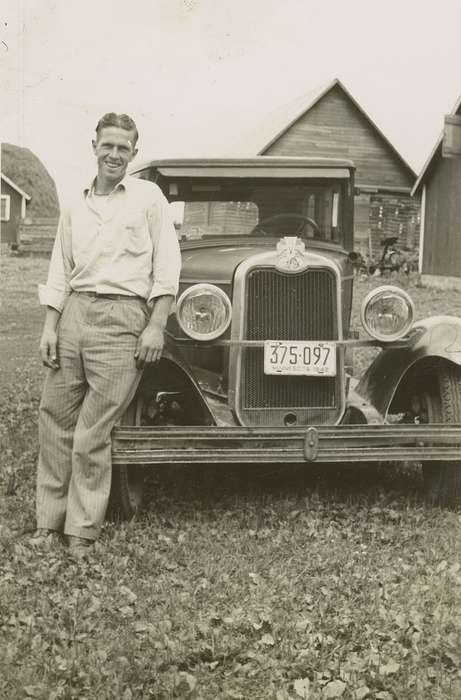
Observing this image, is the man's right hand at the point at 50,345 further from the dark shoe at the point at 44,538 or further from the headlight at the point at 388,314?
the headlight at the point at 388,314

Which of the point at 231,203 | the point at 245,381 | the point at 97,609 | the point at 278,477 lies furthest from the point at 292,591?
the point at 231,203

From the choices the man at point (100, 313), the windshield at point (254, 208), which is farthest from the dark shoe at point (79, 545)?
the windshield at point (254, 208)

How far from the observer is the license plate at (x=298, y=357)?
184 inches

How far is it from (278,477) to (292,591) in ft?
6.32

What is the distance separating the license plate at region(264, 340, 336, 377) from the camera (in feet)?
15.3

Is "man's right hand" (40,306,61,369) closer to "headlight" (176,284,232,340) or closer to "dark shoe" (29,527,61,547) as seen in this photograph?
"headlight" (176,284,232,340)

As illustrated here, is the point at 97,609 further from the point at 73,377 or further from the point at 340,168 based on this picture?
the point at 340,168

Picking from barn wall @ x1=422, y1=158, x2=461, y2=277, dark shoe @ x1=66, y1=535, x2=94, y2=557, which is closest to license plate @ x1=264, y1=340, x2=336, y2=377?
dark shoe @ x1=66, y1=535, x2=94, y2=557

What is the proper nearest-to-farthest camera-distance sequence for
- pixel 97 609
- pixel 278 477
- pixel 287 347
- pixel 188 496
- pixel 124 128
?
pixel 97 609
pixel 124 128
pixel 287 347
pixel 188 496
pixel 278 477

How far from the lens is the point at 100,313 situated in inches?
163

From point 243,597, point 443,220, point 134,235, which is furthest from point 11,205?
point 243,597

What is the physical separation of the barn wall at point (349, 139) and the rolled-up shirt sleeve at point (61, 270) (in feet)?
85.1

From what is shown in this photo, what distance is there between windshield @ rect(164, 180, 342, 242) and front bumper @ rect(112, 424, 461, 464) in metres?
1.63

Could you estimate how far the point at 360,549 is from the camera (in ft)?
14.0
